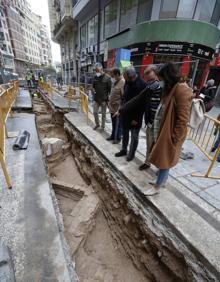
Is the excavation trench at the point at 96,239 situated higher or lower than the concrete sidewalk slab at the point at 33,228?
lower

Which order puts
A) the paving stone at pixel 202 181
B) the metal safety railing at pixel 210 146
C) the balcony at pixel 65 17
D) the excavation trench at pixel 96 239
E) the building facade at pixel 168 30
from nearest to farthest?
the excavation trench at pixel 96 239 < the paving stone at pixel 202 181 < the metal safety railing at pixel 210 146 < the building facade at pixel 168 30 < the balcony at pixel 65 17

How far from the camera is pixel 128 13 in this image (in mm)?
11766

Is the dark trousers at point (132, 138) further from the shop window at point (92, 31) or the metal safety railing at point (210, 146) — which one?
the shop window at point (92, 31)

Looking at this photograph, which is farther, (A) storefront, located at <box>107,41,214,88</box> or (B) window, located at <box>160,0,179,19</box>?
(A) storefront, located at <box>107,41,214,88</box>

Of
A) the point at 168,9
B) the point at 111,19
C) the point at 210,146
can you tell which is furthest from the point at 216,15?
the point at 210,146

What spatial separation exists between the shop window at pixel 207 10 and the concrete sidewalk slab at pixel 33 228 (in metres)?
13.3

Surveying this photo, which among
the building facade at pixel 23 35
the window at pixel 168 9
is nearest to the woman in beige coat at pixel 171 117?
the window at pixel 168 9

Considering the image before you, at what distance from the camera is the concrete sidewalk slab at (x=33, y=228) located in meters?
1.49

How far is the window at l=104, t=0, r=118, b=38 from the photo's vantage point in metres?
13.3

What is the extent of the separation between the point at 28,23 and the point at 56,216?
9027 cm

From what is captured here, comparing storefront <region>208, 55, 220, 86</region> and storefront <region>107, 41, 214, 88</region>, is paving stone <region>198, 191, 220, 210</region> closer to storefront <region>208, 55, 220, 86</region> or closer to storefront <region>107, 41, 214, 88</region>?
storefront <region>107, 41, 214, 88</region>

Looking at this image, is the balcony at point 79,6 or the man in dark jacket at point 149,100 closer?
the man in dark jacket at point 149,100

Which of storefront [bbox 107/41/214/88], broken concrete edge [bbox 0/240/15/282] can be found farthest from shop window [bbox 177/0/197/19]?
broken concrete edge [bbox 0/240/15/282]

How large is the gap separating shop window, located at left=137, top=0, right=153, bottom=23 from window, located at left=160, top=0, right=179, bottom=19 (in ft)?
3.17
